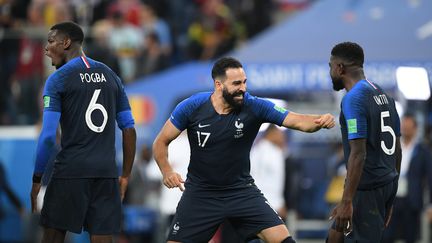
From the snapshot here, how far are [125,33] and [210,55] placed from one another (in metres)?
1.60

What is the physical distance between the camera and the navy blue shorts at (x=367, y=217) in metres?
9.46

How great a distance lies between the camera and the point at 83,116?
960 centimetres

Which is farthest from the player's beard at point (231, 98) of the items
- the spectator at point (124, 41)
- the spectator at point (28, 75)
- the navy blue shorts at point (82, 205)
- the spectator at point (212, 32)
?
the spectator at point (124, 41)

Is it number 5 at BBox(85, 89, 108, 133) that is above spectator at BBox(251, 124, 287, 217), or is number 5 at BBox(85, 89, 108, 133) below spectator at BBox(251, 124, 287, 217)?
above

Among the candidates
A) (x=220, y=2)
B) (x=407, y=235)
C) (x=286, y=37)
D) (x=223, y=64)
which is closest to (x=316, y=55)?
(x=286, y=37)

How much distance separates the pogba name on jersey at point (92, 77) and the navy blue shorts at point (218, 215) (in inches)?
52.8

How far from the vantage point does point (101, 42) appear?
18.0 metres

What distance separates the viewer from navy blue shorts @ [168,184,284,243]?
967 cm

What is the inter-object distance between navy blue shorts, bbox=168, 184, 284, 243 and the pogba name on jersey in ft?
4.40

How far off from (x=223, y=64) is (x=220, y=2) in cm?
1073

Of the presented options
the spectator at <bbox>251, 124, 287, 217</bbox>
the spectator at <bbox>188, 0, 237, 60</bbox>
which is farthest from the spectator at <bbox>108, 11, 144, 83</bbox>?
the spectator at <bbox>251, 124, 287, 217</bbox>

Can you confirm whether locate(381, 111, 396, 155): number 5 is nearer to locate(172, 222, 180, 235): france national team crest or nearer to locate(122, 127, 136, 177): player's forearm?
locate(172, 222, 180, 235): france national team crest

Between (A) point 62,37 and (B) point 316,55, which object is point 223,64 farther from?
(B) point 316,55

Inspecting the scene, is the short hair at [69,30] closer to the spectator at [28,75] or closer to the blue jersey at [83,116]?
the blue jersey at [83,116]
